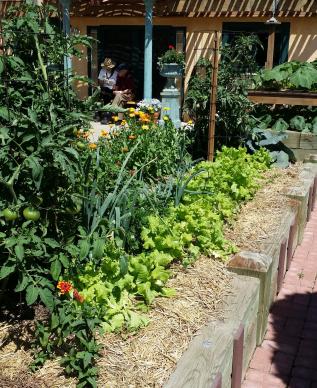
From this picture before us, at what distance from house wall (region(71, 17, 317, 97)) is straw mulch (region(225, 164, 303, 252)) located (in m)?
5.09

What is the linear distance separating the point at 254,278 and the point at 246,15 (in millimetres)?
8920

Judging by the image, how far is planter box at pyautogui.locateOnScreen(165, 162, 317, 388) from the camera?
231 centimetres

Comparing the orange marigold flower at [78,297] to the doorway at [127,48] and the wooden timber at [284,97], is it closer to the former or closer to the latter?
the wooden timber at [284,97]

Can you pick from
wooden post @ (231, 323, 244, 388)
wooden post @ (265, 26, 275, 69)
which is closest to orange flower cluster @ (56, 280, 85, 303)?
wooden post @ (231, 323, 244, 388)

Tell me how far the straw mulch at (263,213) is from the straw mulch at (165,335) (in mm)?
725

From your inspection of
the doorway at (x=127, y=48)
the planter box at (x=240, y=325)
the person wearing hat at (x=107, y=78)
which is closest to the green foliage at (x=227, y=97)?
the planter box at (x=240, y=325)

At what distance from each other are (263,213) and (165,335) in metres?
2.27

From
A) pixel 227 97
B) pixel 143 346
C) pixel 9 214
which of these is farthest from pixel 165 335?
pixel 227 97

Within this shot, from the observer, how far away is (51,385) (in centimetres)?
231

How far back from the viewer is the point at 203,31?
1158cm

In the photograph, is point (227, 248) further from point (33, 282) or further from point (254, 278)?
point (33, 282)

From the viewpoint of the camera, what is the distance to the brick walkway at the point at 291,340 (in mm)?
3227

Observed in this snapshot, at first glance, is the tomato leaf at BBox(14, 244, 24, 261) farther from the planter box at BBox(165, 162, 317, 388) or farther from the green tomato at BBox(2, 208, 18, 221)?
the planter box at BBox(165, 162, 317, 388)

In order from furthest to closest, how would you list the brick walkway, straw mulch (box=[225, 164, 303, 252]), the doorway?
the doorway < straw mulch (box=[225, 164, 303, 252]) < the brick walkway
